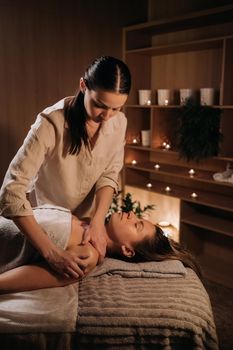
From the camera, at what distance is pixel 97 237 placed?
62.1 inches

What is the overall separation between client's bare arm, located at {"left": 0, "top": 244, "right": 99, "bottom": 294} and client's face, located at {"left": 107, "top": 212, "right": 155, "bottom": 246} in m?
0.20

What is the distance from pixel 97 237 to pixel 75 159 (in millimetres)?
344

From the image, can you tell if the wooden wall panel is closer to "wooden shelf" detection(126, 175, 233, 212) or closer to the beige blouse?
"wooden shelf" detection(126, 175, 233, 212)

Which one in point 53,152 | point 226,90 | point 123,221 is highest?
point 226,90

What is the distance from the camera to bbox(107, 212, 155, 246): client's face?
164cm

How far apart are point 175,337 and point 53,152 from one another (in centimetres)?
85

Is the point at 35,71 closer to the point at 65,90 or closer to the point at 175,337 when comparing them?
the point at 65,90

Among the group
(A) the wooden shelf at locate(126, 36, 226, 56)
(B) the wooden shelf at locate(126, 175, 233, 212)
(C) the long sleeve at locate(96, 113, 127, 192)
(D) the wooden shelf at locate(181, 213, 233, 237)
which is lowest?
(D) the wooden shelf at locate(181, 213, 233, 237)

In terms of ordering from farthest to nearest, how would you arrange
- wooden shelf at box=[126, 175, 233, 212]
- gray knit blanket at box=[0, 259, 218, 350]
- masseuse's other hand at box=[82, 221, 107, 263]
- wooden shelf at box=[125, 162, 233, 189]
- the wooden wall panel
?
wooden shelf at box=[125, 162, 233, 189] → wooden shelf at box=[126, 175, 233, 212] → the wooden wall panel → masseuse's other hand at box=[82, 221, 107, 263] → gray knit blanket at box=[0, 259, 218, 350]

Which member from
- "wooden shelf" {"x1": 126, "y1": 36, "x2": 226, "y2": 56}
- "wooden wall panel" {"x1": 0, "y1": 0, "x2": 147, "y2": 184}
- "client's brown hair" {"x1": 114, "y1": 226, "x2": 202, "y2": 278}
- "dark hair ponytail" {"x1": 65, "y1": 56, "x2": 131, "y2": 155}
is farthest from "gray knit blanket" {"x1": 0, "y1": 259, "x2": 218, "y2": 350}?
"wooden shelf" {"x1": 126, "y1": 36, "x2": 226, "y2": 56}

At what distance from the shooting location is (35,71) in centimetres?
304

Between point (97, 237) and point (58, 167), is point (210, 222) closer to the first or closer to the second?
point (97, 237)

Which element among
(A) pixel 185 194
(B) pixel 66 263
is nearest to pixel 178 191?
(A) pixel 185 194

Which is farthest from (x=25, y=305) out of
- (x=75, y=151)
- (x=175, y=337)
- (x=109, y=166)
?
(x=109, y=166)
